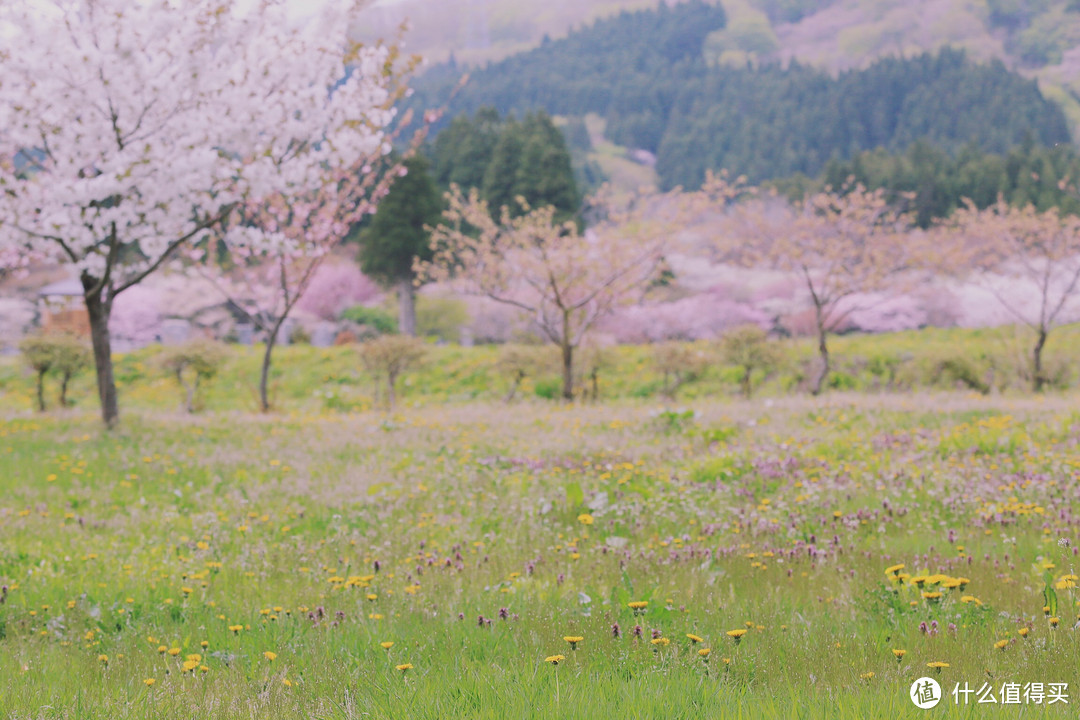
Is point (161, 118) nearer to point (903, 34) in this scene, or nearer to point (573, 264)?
point (573, 264)

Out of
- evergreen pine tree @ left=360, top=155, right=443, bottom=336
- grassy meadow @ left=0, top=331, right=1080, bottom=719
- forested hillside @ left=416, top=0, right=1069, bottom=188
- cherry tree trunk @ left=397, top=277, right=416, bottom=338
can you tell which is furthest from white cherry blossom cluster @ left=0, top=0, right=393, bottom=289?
forested hillside @ left=416, top=0, right=1069, bottom=188

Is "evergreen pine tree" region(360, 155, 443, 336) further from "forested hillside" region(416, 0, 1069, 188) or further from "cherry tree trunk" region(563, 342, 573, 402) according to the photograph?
"cherry tree trunk" region(563, 342, 573, 402)

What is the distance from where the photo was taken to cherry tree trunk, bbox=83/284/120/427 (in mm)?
12539

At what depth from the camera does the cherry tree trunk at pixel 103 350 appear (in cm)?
1254

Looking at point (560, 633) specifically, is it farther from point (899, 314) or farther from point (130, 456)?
point (899, 314)

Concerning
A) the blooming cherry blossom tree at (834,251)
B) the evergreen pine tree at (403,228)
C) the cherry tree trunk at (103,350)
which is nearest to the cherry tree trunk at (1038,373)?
the blooming cherry blossom tree at (834,251)

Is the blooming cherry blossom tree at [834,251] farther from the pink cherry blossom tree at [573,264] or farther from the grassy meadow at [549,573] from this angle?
the grassy meadow at [549,573]

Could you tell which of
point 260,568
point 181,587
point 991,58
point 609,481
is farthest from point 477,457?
point 991,58

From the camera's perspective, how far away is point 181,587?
4.65 m

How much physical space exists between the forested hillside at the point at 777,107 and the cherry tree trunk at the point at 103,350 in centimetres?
4296

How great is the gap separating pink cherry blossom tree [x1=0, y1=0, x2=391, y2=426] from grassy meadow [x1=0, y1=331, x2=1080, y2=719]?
12.1 ft

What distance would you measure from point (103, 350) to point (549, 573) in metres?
11.4

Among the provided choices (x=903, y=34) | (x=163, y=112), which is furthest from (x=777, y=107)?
(x=163, y=112)

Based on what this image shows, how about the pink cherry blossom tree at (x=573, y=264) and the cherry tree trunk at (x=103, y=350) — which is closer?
the cherry tree trunk at (x=103, y=350)
